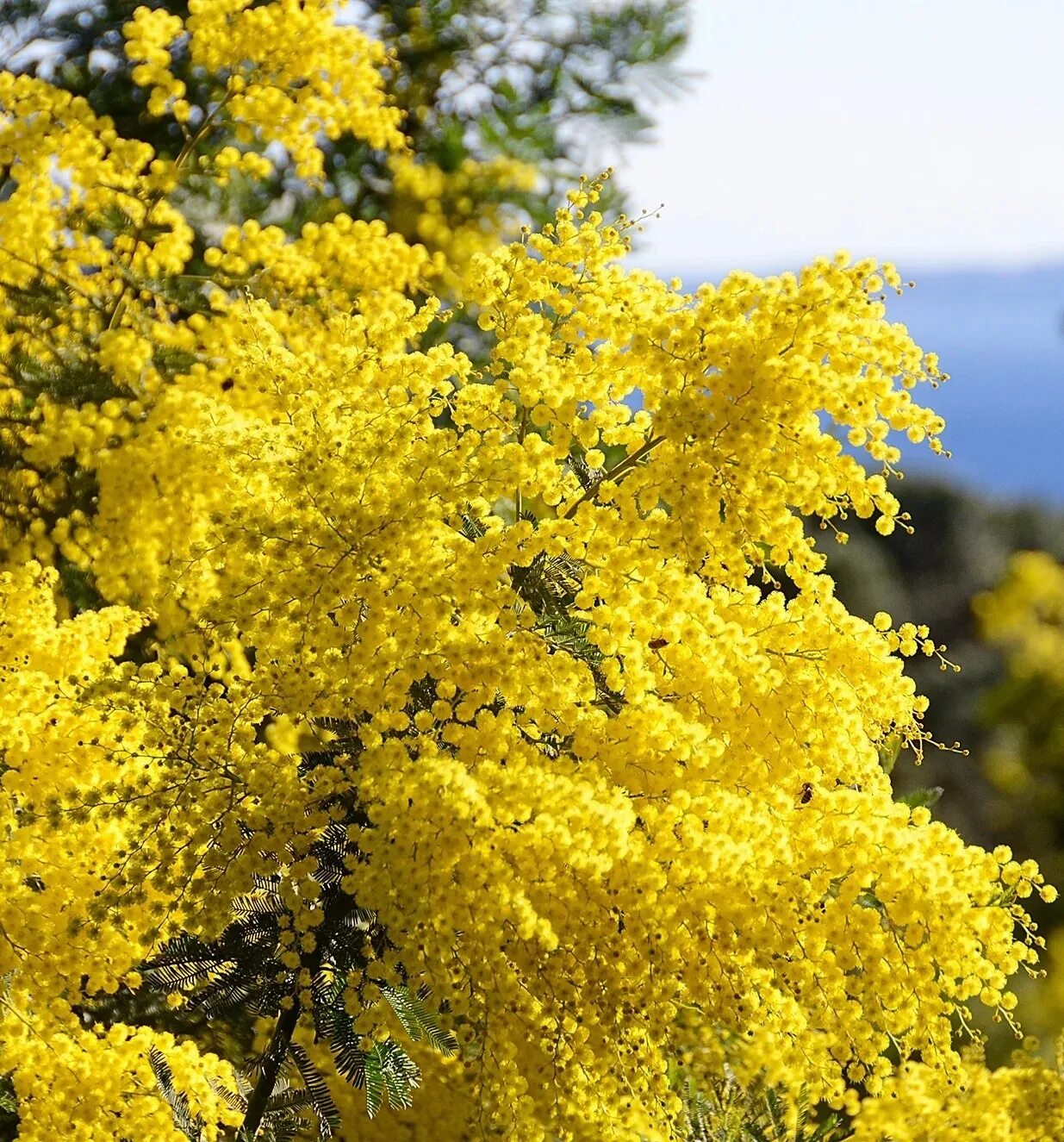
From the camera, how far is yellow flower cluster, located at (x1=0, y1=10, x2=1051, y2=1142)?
10.2ft

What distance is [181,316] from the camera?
571 centimetres

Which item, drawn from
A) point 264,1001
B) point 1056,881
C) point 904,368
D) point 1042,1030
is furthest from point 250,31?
point 1056,881

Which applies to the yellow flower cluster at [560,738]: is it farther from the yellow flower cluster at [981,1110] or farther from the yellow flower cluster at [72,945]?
the yellow flower cluster at [981,1110]

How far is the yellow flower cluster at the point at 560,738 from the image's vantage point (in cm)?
310

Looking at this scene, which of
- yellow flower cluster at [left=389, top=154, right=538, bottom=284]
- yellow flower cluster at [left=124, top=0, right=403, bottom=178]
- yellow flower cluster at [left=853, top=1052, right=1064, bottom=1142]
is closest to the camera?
yellow flower cluster at [left=853, top=1052, right=1064, bottom=1142]

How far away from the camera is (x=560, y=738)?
3.40 m

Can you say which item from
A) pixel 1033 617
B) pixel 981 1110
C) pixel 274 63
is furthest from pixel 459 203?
pixel 981 1110

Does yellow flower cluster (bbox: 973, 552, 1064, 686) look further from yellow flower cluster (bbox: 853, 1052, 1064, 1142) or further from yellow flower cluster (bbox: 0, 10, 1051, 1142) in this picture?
yellow flower cluster (bbox: 853, 1052, 1064, 1142)

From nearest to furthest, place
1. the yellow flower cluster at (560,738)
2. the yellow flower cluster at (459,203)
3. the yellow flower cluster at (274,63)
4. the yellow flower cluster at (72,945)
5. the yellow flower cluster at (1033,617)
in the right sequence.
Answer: the yellow flower cluster at (560,738)
the yellow flower cluster at (72,945)
the yellow flower cluster at (274,63)
the yellow flower cluster at (1033,617)
the yellow flower cluster at (459,203)

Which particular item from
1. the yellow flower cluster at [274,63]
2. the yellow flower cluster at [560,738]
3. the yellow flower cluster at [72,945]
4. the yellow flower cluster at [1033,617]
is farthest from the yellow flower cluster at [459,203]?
the yellow flower cluster at [72,945]

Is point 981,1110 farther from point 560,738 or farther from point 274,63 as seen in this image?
point 274,63

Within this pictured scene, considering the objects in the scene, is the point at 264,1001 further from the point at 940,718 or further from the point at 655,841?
the point at 940,718

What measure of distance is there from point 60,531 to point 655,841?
8.46ft

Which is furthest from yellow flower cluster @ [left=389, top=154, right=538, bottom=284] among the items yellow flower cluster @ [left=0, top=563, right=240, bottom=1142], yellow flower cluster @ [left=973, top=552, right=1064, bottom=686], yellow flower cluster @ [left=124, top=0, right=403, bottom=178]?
yellow flower cluster @ [left=0, top=563, right=240, bottom=1142]
